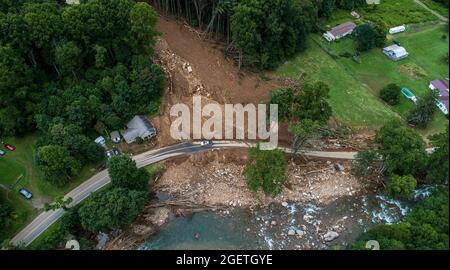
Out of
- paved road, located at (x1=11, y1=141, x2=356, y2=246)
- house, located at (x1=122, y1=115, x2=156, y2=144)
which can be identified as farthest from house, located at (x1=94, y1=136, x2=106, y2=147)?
paved road, located at (x1=11, y1=141, x2=356, y2=246)

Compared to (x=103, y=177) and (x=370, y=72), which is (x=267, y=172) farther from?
(x=370, y=72)

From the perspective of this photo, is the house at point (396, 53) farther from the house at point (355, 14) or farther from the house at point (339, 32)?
the house at point (355, 14)

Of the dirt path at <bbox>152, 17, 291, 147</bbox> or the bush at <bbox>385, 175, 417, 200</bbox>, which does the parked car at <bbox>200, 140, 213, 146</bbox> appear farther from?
the bush at <bbox>385, 175, 417, 200</bbox>

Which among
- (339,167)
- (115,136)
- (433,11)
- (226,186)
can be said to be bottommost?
(226,186)

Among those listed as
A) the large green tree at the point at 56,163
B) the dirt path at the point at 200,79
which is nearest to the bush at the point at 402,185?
the dirt path at the point at 200,79

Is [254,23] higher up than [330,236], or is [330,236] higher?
[254,23]

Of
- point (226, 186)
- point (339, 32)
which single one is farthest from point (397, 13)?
point (226, 186)
